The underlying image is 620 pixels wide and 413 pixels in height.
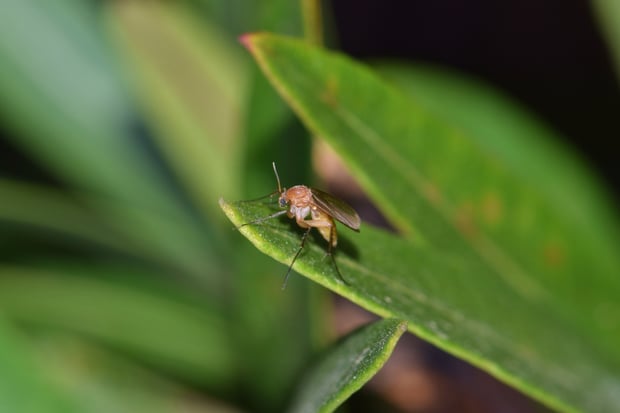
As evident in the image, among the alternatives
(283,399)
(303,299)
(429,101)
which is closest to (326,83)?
(303,299)

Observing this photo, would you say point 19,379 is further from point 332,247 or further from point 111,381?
point 332,247

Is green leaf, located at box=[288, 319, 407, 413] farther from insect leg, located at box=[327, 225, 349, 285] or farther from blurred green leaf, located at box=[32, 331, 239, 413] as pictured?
blurred green leaf, located at box=[32, 331, 239, 413]

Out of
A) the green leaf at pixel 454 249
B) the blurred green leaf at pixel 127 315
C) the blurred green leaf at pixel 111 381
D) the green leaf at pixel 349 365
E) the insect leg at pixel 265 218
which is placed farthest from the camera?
the blurred green leaf at pixel 127 315

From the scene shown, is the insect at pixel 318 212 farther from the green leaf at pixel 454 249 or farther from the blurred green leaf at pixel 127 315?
the blurred green leaf at pixel 127 315

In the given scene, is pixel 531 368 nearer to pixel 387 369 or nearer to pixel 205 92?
pixel 387 369

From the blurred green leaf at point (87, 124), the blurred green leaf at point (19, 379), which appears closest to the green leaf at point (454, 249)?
the blurred green leaf at point (19, 379)

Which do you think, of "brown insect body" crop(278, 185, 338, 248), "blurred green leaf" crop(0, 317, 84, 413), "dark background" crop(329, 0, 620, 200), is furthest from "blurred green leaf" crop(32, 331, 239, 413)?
"dark background" crop(329, 0, 620, 200)
